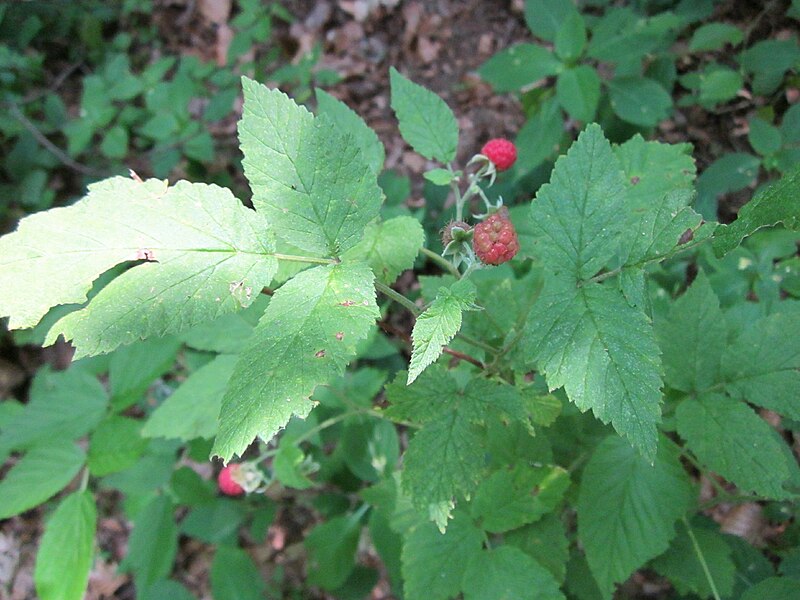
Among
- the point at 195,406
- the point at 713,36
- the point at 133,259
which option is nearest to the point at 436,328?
the point at 133,259

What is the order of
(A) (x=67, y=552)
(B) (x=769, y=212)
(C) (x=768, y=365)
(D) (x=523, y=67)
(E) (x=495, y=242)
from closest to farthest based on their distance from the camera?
(B) (x=769, y=212)
(E) (x=495, y=242)
(C) (x=768, y=365)
(A) (x=67, y=552)
(D) (x=523, y=67)

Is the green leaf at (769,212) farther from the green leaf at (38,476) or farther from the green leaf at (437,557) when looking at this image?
the green leaf at (38,476)

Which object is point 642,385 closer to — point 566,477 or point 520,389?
point 520,389

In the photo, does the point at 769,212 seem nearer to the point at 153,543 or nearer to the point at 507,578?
the point at 507,578

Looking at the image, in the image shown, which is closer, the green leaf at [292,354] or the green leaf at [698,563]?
the green leaf at [292,354]

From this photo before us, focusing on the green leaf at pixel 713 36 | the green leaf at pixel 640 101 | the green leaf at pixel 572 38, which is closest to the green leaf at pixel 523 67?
the green leaf at pixel 572 38

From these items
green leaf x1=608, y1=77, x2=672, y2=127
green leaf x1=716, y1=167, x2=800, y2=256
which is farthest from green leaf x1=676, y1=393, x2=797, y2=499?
green leaf x1=608, y1=77, x2=672, y2=127

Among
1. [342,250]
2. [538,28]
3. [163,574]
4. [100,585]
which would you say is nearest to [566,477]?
[342,250]
